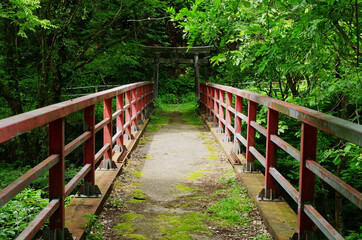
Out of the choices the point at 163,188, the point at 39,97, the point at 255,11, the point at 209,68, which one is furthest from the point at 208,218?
the point at 209,68

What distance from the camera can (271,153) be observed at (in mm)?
4117

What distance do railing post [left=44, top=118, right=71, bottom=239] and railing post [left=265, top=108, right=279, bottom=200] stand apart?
7.15 ft

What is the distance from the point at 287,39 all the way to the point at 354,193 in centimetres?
259

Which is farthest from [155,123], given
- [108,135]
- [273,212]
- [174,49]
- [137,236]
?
[137,236]

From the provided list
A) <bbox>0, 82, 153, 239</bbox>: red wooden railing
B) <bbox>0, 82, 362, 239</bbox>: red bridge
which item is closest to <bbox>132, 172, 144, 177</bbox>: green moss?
<bbox>0, 82, 362, 239</bbox>: red bridge

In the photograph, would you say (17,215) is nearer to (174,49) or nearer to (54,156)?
(54,156)

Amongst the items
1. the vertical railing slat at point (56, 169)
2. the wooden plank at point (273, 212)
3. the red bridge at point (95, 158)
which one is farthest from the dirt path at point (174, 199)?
the vertical railing slat at point (56, 169)

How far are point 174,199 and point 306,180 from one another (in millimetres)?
2130

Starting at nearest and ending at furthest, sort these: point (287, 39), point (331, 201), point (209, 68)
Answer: point (287, 39), point (331, 201), point (209, 68)

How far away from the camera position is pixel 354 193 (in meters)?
2.11

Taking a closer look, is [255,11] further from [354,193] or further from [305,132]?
[354,193]

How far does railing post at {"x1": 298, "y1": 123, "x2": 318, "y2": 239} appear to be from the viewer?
2.92 metres

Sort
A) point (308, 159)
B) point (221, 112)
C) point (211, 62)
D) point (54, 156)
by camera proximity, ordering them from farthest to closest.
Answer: point (221, 112) → point (211, 62) → point (308, 159) → point (54, 156)

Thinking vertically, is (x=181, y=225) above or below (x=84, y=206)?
below
